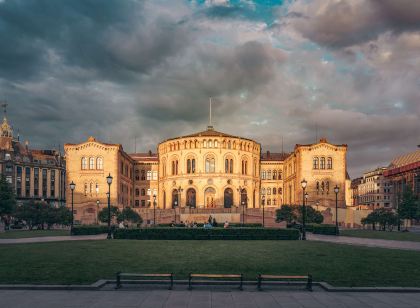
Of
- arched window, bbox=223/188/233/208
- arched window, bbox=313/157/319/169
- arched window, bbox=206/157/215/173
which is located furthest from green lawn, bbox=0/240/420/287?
arched window, bbox=223/188/233/208

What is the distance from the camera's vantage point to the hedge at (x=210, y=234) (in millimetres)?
35781

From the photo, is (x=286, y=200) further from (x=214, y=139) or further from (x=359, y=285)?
(x=359, y=285)

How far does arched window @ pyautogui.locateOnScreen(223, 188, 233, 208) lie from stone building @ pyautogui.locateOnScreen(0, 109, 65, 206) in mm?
50726

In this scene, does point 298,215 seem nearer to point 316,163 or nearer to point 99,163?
point 316,163

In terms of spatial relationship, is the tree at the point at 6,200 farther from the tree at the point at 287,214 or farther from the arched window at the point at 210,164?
the arched window at the point at 210,164

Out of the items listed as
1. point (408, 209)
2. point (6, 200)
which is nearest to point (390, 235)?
point (408, 209)

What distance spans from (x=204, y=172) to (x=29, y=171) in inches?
1993

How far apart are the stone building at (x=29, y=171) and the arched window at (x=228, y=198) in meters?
50.7

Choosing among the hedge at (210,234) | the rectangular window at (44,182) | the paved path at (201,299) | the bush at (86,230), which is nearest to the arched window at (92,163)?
the rectangular window at (44,182)

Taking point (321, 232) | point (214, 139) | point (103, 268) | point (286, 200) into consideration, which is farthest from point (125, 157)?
point (103, 268)

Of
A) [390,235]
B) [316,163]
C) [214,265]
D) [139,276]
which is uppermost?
[316,163]

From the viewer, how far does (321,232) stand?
1773 inches

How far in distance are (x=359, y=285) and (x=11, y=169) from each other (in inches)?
4177

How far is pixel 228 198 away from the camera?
89.4 m
